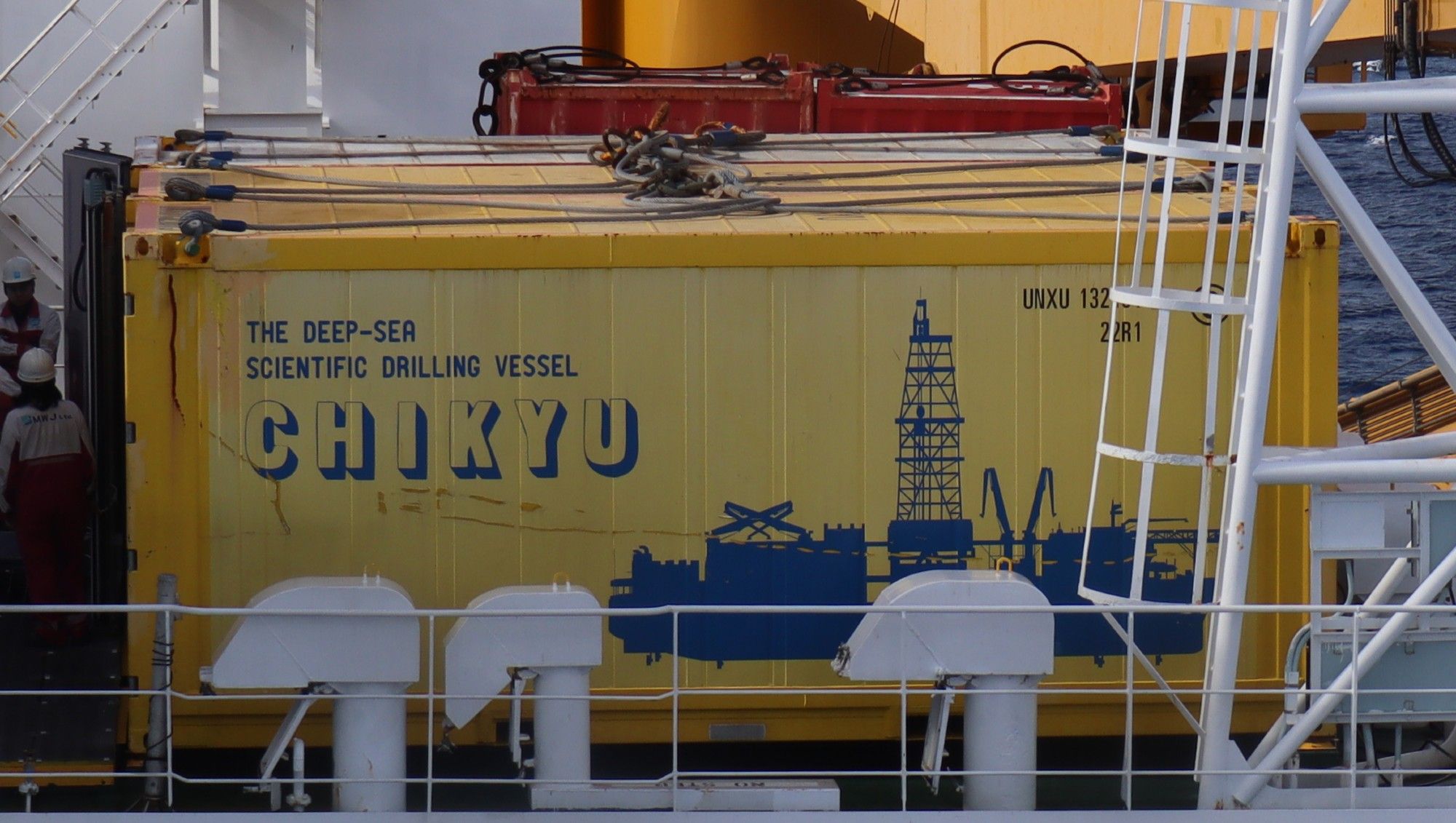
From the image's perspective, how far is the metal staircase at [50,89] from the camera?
1367cm

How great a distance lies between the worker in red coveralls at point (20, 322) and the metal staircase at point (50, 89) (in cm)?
427

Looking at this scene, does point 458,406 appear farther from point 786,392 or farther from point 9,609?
point 9,609

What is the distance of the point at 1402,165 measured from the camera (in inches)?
1766

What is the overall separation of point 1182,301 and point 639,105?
19.9 ft

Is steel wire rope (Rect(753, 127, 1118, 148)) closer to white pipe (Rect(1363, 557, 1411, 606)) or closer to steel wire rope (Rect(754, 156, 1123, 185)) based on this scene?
steel wire rope (Rect(754, 156, 1123, 185))

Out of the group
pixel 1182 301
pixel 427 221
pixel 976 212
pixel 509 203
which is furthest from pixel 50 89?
pixel 1182 301

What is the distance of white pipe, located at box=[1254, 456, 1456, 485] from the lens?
5.95 meters

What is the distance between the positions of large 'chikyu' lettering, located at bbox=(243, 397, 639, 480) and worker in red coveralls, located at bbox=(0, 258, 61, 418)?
3770 millimetres

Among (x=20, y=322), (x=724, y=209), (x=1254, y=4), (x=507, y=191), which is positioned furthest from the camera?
(x=20, y=322)

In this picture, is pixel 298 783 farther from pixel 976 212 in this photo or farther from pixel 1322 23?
pixel 1322 23

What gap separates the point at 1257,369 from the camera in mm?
5891

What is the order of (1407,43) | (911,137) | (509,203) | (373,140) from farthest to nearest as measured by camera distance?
(1407,43)
(911,137)
(373,140)
(509,203)

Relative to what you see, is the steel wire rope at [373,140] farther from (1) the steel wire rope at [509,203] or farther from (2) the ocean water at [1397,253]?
(2) the ocean water at [1397,253]

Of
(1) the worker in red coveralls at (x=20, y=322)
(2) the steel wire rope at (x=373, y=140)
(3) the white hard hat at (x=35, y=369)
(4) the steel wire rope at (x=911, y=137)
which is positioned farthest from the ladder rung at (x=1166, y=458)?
(1) the worker in red coveralls at (x=20, y=322)
